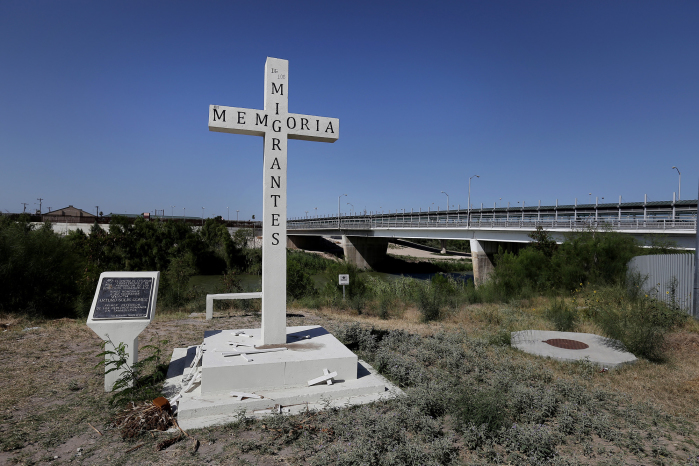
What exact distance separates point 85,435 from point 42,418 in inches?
35.0

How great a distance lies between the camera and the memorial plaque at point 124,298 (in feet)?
19.3

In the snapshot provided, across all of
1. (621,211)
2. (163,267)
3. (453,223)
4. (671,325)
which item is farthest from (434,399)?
(163,267)

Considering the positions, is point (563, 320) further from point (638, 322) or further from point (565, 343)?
point (638, 322)

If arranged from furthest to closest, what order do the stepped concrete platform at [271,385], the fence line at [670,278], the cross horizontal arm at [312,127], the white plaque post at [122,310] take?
1. the fence line at [670,278]
2. the cross horizontal arm at [312,127]
3. the white plaque post at [122,310]
4. the stepped concrete platform at [271,385]

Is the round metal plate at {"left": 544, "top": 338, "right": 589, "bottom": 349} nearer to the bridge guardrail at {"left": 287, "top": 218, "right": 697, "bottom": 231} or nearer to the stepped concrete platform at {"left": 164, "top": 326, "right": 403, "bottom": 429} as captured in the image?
the stepped concrete platform at {"left": 164, "top": 326, "right": 403, "bottom": 429}

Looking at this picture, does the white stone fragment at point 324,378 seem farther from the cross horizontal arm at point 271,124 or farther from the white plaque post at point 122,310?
the cross horizontal arm at point 271,124

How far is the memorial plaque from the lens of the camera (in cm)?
588

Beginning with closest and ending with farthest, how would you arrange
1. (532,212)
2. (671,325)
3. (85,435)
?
(85,435) < (671,325) < (532,212)

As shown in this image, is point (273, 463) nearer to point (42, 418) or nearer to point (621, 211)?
point (42, 418)

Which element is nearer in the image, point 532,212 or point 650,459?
point 650,459

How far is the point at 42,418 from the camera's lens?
188 inches

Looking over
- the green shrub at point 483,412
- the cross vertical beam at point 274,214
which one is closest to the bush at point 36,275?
the cross vertical beam at point 274,214

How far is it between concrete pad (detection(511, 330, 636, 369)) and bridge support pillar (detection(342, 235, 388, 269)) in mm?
44870

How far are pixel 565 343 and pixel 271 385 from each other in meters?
6.27
